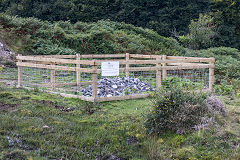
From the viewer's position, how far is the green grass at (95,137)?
5.21m

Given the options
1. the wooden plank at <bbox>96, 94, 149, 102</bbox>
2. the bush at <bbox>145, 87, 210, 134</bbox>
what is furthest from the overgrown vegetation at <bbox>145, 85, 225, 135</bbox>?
the wooden plank at <bbox>96, 94, 149, 102</bbox>

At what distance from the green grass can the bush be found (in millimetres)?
192

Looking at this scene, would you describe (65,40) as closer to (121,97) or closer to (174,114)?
(121,97)

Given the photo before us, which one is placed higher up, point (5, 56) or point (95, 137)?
point (5, 56)

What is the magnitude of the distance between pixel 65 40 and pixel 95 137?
42.4ft

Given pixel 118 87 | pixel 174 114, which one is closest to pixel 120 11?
pixel 118 87

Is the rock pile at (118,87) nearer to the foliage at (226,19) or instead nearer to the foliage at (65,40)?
the foliage at (65,40)

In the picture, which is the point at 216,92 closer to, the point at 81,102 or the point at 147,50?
the point at 81,102

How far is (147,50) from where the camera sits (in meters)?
20.1

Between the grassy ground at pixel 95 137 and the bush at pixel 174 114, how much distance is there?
0.64ft

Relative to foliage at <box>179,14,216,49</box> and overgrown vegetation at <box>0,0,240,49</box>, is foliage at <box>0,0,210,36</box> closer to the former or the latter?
overgrown vegetation at <box>0,0,240,49</box>

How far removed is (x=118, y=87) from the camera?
9516 millimetres

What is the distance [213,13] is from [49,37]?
2055 centimetres

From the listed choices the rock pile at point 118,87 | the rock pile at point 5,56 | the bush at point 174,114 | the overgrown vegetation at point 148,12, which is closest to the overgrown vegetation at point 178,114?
the bush at point 174,114
